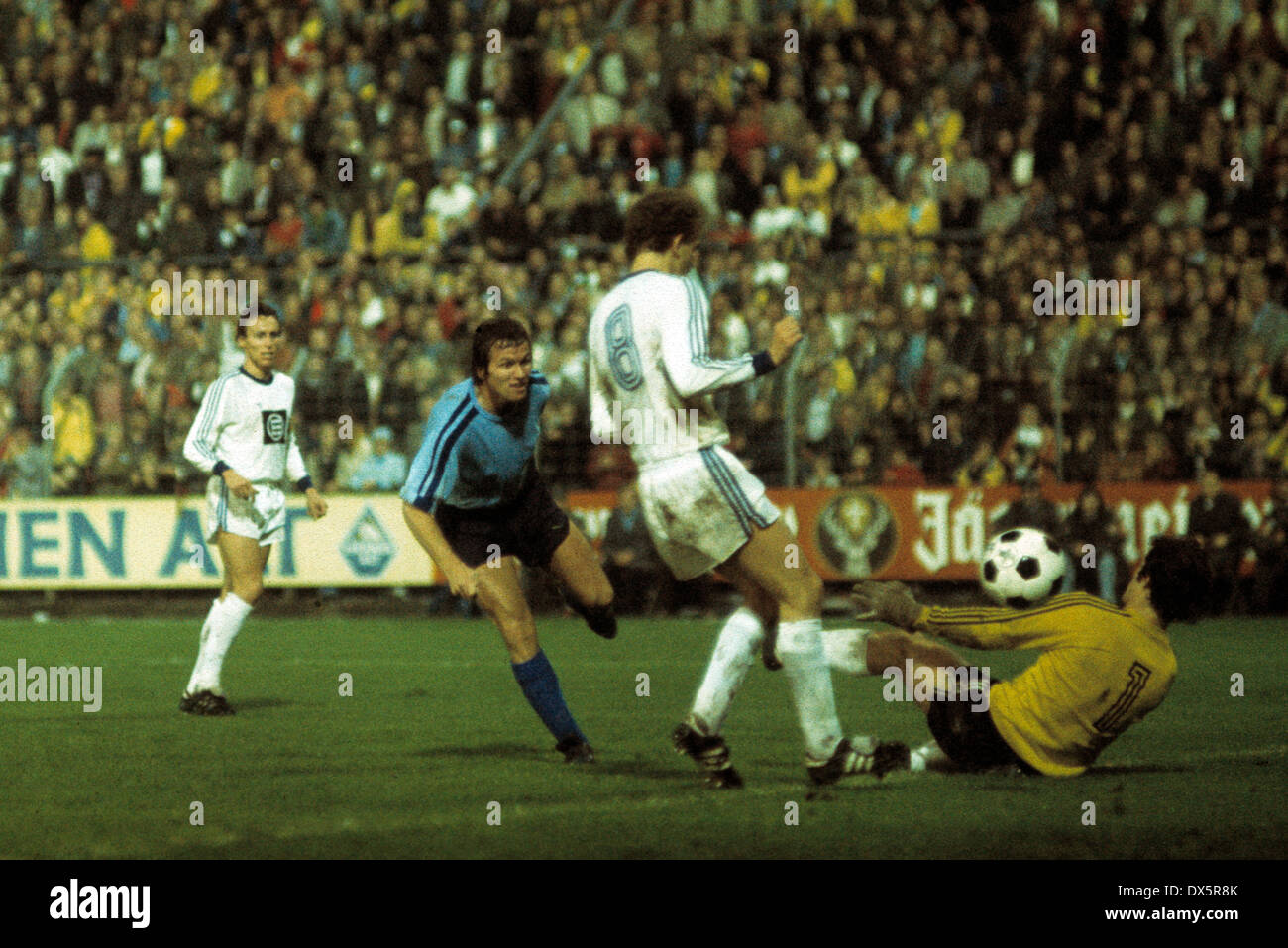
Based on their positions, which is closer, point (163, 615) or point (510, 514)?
point (510, 514)

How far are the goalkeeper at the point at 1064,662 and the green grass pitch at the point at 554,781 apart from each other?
16cm

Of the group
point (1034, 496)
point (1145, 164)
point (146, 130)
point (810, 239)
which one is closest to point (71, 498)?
point (146, 130)

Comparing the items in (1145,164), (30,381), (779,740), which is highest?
(1145,164)

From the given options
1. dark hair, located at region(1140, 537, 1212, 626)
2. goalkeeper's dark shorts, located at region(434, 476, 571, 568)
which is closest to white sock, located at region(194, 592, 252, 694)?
goalkeeper's dark shorts, located at region(434, 476, 571, 568)

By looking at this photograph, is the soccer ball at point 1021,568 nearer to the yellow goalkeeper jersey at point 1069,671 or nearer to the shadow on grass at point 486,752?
the yellow goalkeeper jersey at point 1069,671

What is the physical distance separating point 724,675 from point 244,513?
13.5 ft

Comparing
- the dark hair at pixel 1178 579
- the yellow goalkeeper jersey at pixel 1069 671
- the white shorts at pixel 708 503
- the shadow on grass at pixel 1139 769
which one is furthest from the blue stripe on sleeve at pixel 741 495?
the shadow on grass at pixel 1139 769

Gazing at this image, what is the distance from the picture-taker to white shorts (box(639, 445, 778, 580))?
6363mm

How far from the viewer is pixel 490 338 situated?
7.21 metres

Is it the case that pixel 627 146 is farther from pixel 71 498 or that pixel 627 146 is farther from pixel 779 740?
pixel 779 740

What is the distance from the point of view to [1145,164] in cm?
1714

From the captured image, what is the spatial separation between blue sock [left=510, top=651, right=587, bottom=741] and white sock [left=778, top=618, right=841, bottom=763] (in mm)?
A: 1382

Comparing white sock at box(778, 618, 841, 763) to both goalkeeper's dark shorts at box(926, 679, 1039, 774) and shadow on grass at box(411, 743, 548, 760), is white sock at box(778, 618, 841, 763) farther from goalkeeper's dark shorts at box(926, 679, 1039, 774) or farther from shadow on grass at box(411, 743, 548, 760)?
shadow on grass at box(411, 743, 548, 760)
